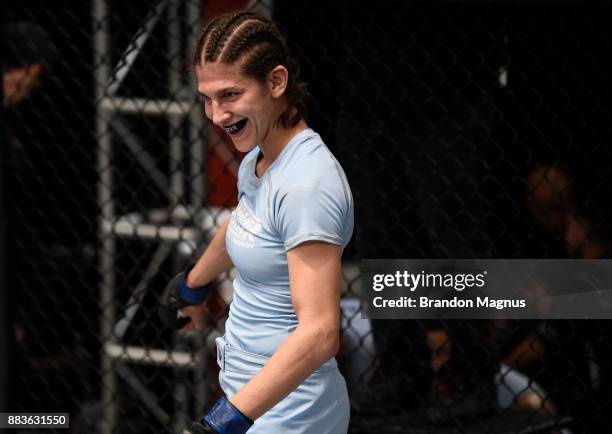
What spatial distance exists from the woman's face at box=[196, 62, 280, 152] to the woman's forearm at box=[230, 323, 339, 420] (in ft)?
1.45

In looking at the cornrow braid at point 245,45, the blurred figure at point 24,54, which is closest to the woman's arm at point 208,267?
the cornrow braid at point 245,45

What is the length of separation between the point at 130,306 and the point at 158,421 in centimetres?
63

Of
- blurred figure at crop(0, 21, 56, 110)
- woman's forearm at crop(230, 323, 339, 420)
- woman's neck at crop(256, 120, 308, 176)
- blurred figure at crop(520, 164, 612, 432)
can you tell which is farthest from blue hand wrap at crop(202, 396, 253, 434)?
blurred figure at crop(0, 21, 56, 110)

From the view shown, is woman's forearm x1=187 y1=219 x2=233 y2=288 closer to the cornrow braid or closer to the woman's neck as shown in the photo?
the woman's neck

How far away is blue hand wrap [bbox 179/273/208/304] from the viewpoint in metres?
2.75

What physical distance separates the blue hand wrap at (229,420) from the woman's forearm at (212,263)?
2.04 feet

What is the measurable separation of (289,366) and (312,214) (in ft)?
1.00

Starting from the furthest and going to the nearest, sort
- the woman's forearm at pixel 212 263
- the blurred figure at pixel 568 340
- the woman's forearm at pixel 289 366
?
the blurred figure at pixel 568 340 → the woman's forearm at pixel 212 263 → the woman's forearm at pixel 289 366

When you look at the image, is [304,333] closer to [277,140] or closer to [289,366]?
[289,366]

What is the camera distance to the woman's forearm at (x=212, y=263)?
2600 millimetres

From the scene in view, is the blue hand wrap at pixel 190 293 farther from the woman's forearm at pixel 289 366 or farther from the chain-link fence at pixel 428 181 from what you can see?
the chain-link fence at pixel 428 181

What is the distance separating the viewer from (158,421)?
443cm

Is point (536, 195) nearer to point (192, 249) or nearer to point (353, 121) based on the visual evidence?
point (353, 121)

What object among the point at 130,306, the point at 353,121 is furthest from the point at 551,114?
the point at 130,306
